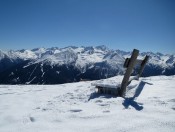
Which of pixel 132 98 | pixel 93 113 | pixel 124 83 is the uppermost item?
pixel 124 83

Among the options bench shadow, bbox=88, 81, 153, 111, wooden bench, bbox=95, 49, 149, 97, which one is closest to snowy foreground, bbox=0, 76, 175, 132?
bench shadow, bbox=88, 81, 153, 111

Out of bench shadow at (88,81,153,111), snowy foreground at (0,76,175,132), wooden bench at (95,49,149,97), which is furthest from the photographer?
wooden bench at (95,49,149,97)

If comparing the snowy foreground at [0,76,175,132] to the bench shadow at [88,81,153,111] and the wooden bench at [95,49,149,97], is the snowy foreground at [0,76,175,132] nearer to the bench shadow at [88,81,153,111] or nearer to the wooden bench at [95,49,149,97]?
the bench shadow at [88,81,153,111]

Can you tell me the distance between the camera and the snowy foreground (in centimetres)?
636

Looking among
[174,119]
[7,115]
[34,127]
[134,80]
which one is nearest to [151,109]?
[174,119]

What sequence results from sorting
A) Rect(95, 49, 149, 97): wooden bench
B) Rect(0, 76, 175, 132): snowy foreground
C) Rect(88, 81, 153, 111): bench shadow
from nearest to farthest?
Rect(0, 76, 175, 132): snowy foreground → Rect(88, 81, 153, 111): bench shadow → Rect(95, 49, 149, 97): wooden bench

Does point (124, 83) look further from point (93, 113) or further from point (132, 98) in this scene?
point (93, 113)

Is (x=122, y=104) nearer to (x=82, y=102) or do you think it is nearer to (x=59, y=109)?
(x=82, y=102)

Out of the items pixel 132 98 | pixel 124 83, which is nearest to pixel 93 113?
pixel 132 98

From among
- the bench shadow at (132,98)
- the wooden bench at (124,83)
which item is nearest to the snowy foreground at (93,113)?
the bench shadow at (132,98)

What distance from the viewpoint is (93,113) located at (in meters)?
7.73

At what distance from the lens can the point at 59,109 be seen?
8.52 metres

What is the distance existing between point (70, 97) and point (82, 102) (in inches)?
48.9

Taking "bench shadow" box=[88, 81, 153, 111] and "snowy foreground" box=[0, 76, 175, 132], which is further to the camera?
"bench shadow" box=[88, 81, 153, 111]
